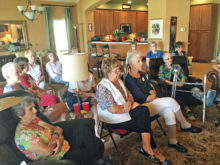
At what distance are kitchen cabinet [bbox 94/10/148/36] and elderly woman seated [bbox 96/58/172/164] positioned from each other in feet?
23.9

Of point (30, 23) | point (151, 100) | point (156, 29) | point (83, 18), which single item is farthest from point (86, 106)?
point (83, 18)

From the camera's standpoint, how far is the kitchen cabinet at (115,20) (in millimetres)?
9039

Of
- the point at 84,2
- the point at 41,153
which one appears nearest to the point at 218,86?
the point at 41,153

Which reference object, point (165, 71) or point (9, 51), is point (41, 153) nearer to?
point (165, 71)

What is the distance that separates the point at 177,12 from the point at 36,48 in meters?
5.01

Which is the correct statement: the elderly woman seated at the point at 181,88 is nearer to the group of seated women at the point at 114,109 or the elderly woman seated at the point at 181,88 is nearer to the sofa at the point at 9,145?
the group of seated women at the point at 114,109

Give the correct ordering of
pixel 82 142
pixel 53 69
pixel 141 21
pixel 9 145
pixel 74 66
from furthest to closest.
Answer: pixel 141 21 → pixel 53 69 → pixel 74 66 → pixel 82 142 → pixel 9 145

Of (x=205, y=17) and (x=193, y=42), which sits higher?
(x=205, y=17)

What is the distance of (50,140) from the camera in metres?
1.57

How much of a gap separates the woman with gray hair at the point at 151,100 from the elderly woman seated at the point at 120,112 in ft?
0.85

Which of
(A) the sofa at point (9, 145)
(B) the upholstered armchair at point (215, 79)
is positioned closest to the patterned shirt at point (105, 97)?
(A) the sofa at point (9, 145)

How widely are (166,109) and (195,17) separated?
6.47m

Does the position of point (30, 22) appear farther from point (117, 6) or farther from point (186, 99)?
point (186, 99)

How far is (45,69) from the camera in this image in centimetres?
400
